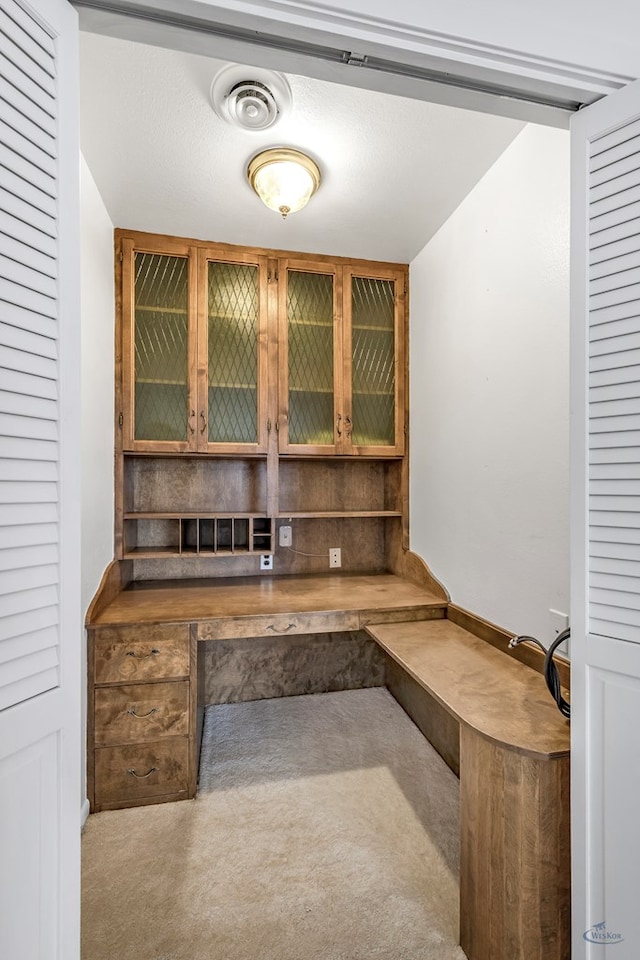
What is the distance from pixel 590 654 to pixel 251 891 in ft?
4.62

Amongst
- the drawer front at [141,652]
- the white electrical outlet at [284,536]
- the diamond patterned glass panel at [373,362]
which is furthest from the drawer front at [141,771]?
the diamond patterned glass panel at [373,362]

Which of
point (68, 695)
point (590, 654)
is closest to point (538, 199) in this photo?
point (590, 654)

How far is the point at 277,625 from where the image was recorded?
2178 millimetres

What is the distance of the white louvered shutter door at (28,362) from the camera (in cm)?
71

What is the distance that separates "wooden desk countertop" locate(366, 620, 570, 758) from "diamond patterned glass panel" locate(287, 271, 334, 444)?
3.87 feet

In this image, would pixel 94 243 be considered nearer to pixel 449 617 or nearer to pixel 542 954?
pixel 449 617

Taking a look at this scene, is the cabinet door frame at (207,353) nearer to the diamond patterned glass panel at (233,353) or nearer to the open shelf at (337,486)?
the diamond patterned glass panel at (233,353)

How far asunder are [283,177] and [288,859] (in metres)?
2.60

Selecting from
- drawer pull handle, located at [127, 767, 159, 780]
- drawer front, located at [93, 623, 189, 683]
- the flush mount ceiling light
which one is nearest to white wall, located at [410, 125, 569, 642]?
the flush mount ceiling light

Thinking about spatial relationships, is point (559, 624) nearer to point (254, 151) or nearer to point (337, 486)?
point (337, 486)

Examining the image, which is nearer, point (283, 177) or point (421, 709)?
point (283, 177)

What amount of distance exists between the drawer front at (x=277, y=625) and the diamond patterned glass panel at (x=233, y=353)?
3.25ft

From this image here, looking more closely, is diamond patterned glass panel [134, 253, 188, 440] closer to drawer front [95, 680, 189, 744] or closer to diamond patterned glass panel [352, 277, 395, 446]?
diamond patterned glass panel [352, 277, 395, 446]

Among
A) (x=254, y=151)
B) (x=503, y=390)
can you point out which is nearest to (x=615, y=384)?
(x=503, y=390)
